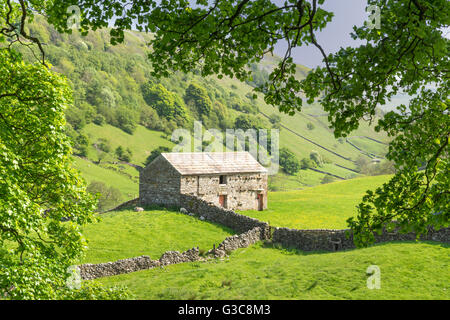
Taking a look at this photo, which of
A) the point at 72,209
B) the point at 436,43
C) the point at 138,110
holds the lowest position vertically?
the point at 72,209

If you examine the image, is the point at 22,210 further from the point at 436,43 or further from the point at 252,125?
the point at 252,125

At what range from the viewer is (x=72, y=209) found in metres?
12.5

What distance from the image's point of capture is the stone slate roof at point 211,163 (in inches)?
1473

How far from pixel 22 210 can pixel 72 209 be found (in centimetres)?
332

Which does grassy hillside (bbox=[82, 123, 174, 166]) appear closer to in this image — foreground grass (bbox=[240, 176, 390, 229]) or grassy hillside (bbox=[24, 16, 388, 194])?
grassy hillside (bbox=[24, 16, 388, 194])

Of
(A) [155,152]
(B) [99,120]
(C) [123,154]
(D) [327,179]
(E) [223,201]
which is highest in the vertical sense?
(B) [99,120]

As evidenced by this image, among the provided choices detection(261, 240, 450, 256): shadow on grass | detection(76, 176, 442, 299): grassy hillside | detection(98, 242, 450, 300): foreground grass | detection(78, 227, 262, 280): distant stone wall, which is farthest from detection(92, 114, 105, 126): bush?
detection(98, 242, 450, 300): foreground grass

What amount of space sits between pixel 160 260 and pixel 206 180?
53.7 feet

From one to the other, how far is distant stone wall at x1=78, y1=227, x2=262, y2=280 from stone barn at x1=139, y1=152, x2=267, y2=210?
11494 millimetres

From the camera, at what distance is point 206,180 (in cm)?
3797

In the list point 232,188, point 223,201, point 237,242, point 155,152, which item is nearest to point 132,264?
point 237,242

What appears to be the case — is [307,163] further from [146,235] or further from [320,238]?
[146,235]
